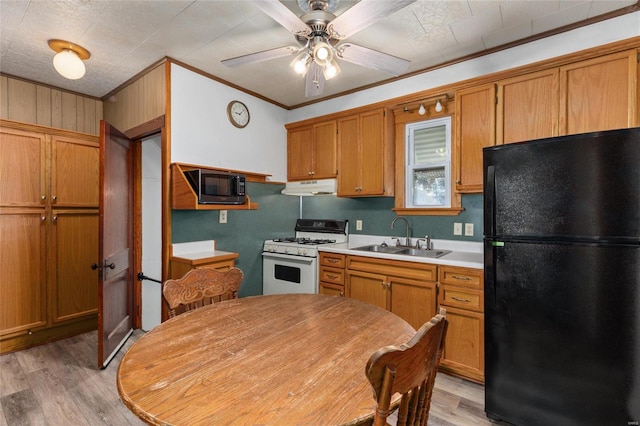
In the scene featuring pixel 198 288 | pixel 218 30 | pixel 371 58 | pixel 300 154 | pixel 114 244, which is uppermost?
pixel 218 30

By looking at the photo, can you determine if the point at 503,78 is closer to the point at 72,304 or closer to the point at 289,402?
the point at 289,402

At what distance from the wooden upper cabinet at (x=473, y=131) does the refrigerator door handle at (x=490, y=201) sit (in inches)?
27.1

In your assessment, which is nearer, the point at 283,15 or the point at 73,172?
the point at 283,15

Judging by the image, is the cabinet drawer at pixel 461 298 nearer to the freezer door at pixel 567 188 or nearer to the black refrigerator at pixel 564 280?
the black refrigerator at pixel 564 280

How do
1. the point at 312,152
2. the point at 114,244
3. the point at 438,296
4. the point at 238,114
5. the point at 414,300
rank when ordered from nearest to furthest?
1. the point at 438,296
2. the point at 414,300
3. the point at 114,244
4. the point at 238,114
5. the point at 312,152

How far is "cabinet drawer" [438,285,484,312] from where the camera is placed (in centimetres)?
220

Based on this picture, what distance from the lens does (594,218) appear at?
1.53m

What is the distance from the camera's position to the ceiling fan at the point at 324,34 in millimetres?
1452

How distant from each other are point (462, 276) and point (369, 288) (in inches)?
31.9

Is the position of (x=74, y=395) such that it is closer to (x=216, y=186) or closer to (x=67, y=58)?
(x=216, y=186)

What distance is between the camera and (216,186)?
2676 mm

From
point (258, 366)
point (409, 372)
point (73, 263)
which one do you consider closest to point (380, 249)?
point (258, 366)

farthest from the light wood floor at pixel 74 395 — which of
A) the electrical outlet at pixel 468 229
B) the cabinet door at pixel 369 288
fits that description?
the electrical outlet at pixel 468 229

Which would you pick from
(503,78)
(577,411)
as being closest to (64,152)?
(503,78)
